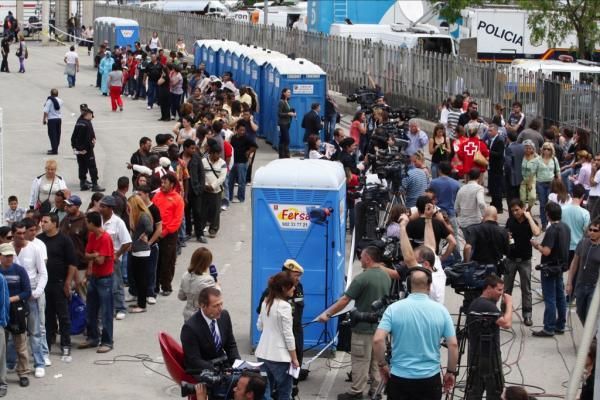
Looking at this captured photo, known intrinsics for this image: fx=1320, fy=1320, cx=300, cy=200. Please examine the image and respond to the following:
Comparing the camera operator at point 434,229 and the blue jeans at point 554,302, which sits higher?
the camera operator at point 434,229

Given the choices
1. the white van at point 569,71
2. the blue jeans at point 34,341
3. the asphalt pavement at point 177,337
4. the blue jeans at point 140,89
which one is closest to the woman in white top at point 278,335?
the asphalt pavement at point 177,337

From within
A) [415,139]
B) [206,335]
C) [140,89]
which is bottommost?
[206,335]

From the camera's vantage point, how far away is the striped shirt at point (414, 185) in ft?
61.8

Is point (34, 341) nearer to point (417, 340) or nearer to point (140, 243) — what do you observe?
point (140, 243)

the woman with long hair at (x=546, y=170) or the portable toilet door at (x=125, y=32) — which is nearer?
the woman with long hair at (x=546, y=170)

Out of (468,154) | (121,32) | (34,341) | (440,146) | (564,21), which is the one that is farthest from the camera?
(121,32)

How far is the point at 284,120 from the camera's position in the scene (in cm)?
2766

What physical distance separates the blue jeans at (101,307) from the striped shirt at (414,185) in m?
5.63

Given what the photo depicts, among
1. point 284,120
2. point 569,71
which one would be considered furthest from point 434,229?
point 569,71

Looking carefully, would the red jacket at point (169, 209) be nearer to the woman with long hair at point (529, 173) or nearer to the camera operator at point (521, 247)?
the camera operator at point (521, 247)

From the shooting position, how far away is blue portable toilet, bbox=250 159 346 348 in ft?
47.2

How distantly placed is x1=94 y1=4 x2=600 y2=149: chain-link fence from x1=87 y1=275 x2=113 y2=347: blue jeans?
13.9 m

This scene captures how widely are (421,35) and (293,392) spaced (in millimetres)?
29232

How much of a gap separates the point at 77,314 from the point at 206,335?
14.5ft
